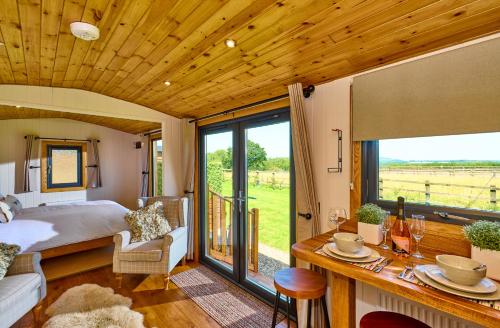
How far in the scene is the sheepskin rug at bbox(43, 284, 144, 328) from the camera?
2121 millimetres

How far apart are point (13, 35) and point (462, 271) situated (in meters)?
3.05

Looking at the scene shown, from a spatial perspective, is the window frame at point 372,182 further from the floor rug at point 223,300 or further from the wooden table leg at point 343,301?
the floor rug at point 223,300

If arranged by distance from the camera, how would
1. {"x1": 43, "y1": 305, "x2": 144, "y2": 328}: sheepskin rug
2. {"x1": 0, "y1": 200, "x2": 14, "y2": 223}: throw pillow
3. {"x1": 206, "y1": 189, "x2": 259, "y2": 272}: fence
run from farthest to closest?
{"x1": 0, "y1": 200, "x2": 14, "y2": 223}: throw pillow < {"x1": 206, "y1": 189, "x2": 259, "y2": 272}: fence < {"x1": 43, "y1": 305, "x2": 144, "y2": 328}: sheepskin rug

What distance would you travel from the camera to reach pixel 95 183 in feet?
18.2

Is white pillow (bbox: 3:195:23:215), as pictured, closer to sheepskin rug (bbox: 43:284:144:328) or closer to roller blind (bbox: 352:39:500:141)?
sheepskin rug (bbox: 43:284:144:328)

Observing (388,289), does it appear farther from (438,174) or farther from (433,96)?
(433,96)

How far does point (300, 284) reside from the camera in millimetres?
1667

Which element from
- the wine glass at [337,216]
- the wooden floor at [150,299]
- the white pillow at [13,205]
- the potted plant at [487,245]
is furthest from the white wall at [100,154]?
the potted plant at [487,245]

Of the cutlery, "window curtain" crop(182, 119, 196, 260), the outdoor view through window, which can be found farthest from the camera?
"window curtain" crop(182, 119, 196, 260)

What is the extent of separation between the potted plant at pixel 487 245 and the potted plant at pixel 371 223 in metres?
0.45

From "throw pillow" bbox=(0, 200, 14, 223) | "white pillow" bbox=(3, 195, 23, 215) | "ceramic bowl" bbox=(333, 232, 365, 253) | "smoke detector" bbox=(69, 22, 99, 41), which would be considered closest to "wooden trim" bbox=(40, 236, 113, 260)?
"throw pillow" bbox=(0, 200, 14, 223)

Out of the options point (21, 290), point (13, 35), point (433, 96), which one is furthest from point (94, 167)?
point (433, 96)

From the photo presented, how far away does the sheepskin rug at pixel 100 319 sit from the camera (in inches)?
82.4

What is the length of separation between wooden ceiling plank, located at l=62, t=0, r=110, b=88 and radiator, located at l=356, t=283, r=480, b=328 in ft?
8.27
